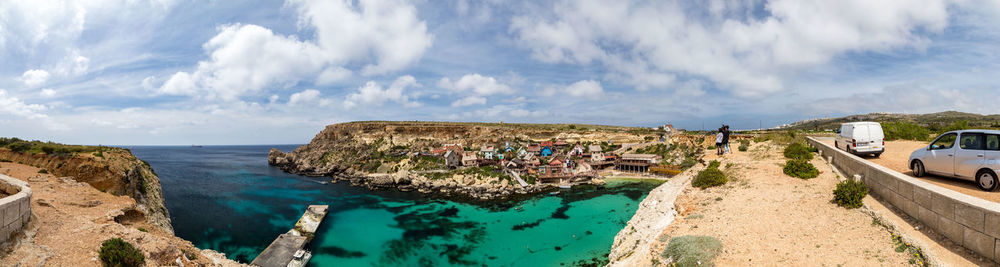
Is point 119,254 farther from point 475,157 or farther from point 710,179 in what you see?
point 475,157

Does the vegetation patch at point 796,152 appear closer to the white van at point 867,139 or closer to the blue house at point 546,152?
the white van at point 867,139

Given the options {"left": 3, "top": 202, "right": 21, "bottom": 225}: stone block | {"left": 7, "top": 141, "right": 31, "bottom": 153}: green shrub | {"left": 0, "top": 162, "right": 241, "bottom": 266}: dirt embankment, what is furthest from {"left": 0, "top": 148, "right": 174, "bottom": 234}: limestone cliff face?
{"left": 3, "top": 202, "right": 21, "bottom": 225}: stone block

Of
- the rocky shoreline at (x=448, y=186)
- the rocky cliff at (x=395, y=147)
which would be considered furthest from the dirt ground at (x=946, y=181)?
the rocky cliff at (x=395, y=147)

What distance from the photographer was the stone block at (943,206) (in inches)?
229

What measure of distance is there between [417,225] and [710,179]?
75.4ft

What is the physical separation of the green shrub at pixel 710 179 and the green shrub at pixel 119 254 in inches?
943

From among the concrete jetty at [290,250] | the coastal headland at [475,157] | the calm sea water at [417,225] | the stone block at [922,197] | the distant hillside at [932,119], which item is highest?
the distant hillside at [932,119]

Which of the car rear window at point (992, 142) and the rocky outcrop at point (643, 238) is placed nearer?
the car rear window at point (992, 142)

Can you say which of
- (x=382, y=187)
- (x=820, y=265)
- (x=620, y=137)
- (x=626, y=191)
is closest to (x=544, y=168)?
(x=626, y=191)

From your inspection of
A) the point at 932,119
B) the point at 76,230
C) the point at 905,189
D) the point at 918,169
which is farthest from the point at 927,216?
the point at 932,119

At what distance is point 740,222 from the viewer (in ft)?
33.7

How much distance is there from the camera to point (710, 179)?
618 inches

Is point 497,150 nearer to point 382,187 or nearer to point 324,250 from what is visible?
point 382,187

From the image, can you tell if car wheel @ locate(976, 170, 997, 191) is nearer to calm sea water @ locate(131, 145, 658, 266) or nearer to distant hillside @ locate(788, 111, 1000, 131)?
calm sea water @ locate(131, 145, 658, 266)
